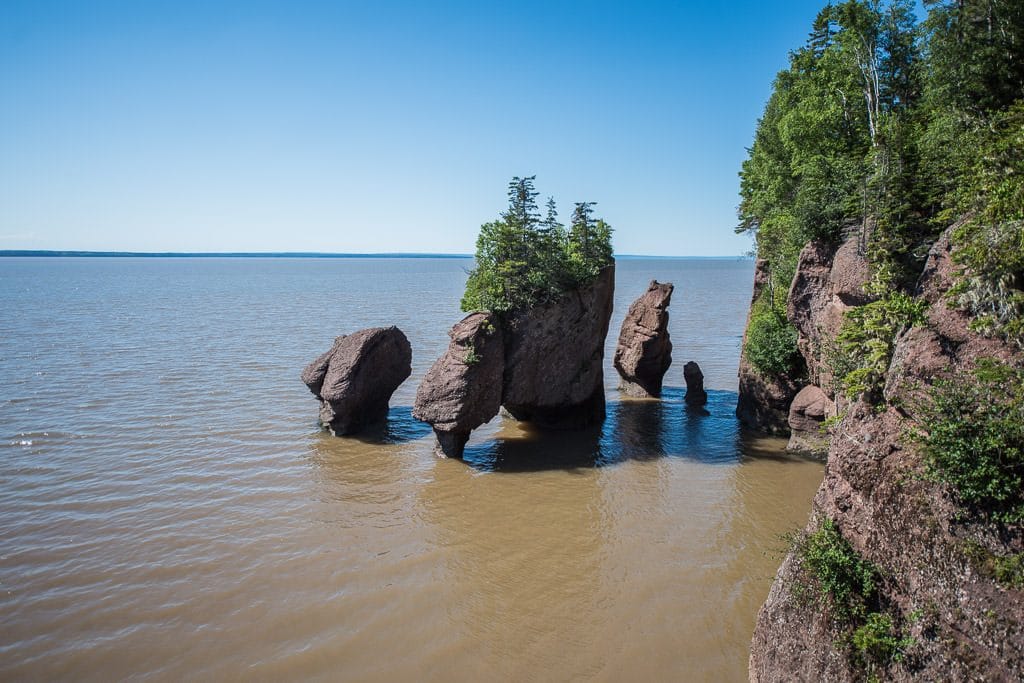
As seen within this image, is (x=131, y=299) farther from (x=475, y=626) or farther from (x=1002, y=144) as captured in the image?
(x=1002, y=144)

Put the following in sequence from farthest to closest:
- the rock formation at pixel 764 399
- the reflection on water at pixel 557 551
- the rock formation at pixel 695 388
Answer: the rock formation at pixel 695 388 < the rock formation at pixel 764 399 < the reflection on water at pixel 557 551

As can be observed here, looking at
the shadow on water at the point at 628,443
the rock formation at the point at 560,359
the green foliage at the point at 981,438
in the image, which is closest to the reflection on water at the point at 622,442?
A: the shadow on water at the point at 628,443

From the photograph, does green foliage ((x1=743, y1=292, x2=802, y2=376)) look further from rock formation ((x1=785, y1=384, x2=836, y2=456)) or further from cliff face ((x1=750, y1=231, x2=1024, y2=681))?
cliff face ((x1=750, y1=231, x2=1024, y2=681))

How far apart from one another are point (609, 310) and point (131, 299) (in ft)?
253

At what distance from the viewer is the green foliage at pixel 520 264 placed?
70.3 feet

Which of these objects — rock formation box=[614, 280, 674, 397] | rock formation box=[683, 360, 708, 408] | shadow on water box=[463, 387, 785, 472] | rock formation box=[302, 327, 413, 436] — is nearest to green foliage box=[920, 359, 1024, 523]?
shadow on water box=[463, 387, 785, 472]

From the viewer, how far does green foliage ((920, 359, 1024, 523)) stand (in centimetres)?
709

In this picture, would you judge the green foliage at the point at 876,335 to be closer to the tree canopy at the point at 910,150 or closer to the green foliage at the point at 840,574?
the tree canopy at the point at 910,150

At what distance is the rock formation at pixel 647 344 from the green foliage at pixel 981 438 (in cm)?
1979

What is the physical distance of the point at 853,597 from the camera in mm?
8086

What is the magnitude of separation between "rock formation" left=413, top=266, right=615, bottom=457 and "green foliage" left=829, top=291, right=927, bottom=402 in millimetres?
11244

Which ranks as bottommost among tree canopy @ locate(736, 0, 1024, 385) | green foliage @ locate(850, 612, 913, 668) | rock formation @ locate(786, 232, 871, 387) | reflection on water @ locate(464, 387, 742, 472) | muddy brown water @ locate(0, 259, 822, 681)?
muddy brown water @ locate(0, 259, 822, 681)

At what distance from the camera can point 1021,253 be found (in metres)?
8.19

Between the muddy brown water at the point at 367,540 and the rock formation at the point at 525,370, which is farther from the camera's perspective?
the rock formation at the point at 525,370
